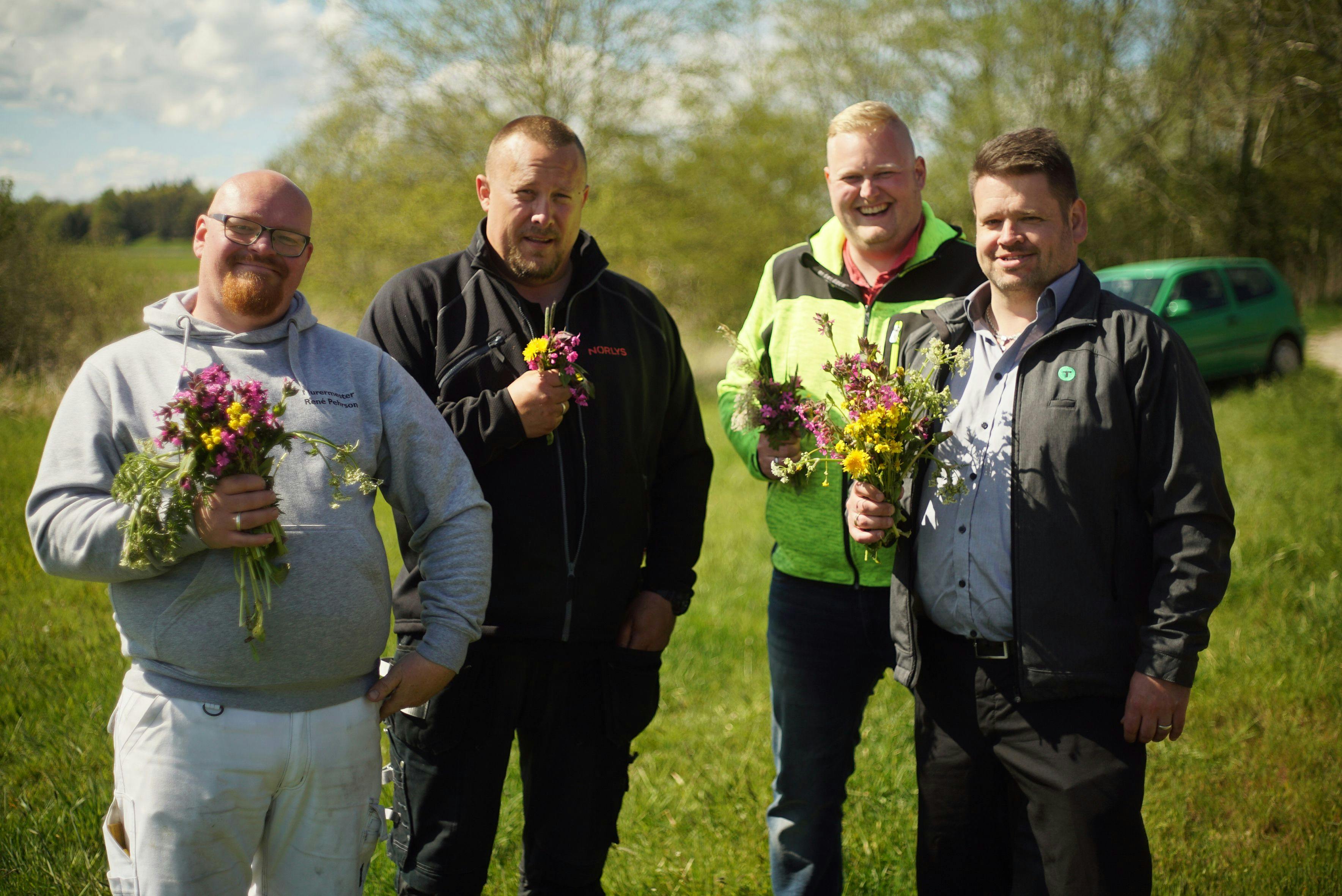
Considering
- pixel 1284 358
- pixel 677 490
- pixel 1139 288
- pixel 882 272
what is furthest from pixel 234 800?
pixel 1284 358

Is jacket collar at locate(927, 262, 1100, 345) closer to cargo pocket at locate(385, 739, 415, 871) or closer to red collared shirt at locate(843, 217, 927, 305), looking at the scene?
red collared shirt at locate(843, 217, 927, 305)

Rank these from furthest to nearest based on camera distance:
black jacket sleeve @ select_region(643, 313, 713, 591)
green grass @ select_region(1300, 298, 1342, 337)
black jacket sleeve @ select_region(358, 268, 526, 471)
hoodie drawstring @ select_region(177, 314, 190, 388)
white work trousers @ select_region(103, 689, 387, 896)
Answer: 1. green grass @ select_region(1300, 298, 1342, 337)
2. black jacket sleeve @ select_region(643, 313, 713, 591)
3. black jacket sleeve @ select_region(358, 268, 526, 471)
4. hoodie drawstring @ select_region(177, 314, 190, 388)
5. white work trousers @ select_region(103, 689, 387, 896)

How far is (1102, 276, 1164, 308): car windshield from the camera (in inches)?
510

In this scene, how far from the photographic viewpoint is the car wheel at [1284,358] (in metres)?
13.8

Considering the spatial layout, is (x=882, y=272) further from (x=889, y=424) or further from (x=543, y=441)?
(x=543, y=441)

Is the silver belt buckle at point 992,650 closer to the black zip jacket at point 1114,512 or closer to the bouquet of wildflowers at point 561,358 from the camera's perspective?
the black zip jacket at point 1114,512

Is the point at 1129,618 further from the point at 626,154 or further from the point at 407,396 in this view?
the point at 626,154

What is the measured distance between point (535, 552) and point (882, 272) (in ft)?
5.16

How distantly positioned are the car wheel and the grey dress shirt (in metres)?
13.6

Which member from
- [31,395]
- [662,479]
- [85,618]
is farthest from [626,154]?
[662,479]

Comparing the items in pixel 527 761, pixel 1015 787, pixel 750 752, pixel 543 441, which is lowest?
pixel 750 752

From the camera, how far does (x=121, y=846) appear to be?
87.5 inches

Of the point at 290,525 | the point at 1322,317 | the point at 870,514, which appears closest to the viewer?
the point at 290,525

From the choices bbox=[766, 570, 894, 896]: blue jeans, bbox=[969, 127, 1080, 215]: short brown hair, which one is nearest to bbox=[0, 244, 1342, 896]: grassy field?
bbox=[766, 570, 894, 896]: blue jeans
